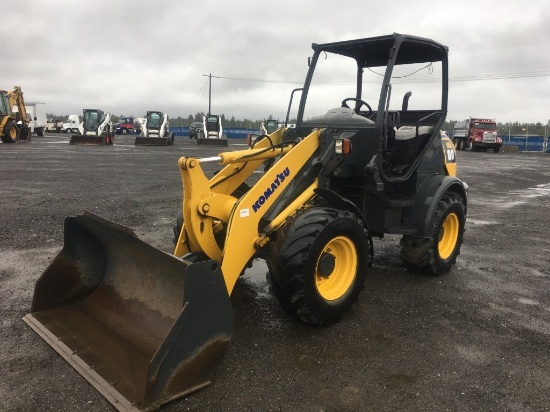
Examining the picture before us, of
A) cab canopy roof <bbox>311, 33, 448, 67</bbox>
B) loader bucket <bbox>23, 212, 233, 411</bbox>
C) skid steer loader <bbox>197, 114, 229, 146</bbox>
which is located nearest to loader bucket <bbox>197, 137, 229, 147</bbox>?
skid steer loader <bbox>197, 114, 229, 146</bbox>

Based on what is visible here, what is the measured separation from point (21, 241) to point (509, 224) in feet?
28.4

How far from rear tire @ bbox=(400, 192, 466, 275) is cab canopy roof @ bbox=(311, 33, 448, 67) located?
1.73 metres

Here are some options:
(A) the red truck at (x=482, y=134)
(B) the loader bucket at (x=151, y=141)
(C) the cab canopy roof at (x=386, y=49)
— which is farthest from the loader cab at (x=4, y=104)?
(A) the red truck at (x=482, y=134)

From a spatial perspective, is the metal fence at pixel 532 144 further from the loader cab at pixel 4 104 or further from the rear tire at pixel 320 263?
the rear tire at pixel 320 263

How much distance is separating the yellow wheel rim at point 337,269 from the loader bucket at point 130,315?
47.7 inches

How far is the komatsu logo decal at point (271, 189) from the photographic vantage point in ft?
12.7

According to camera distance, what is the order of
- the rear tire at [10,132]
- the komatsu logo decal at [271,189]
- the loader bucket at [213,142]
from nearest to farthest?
the komatsu logo decal at [271,189]
the rear tire at [10,132]
the loader bucket at [213,142]

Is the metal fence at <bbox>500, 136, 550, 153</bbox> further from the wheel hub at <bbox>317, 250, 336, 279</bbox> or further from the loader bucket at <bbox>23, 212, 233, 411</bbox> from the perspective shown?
the loader bucket at <bbox>23, 212, 233, 411</bbox>

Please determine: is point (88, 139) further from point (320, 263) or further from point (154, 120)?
point (320, 263)

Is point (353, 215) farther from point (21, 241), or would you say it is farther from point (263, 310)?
point (21, 241)

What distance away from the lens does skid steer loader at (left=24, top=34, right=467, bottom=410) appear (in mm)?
3029

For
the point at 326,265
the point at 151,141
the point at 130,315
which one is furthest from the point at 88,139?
the point at 326,265

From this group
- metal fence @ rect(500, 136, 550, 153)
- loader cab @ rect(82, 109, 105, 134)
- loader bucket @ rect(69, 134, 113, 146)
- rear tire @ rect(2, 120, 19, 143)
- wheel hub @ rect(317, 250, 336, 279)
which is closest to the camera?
wheel hub @ rect(317, 250, 336, 279)

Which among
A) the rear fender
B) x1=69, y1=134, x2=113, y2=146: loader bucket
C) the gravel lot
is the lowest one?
the gravel lot
